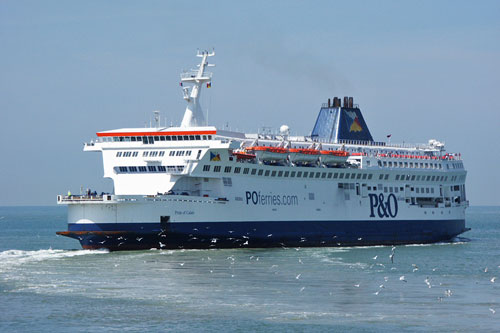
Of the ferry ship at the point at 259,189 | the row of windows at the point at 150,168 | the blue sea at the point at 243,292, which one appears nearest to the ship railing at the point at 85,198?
the ferry ship at the point at 259,189

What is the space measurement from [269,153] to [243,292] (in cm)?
2065

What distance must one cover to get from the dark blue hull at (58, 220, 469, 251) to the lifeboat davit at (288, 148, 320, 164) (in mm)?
3876

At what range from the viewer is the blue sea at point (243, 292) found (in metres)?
29.8

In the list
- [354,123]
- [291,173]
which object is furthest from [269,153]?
[354,123]

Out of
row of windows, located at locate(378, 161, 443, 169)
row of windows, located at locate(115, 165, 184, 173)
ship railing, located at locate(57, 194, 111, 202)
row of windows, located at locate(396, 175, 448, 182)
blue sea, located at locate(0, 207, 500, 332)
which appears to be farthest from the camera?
row of windows, located at locate(396, 175, 448, 182)

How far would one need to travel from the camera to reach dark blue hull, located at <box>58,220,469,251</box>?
48.8 meters

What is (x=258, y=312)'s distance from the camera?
3144 centimetres

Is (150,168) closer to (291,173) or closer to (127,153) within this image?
(127,153)

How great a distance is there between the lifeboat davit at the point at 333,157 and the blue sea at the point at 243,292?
883 centimetres

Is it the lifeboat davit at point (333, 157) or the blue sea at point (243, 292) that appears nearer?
the blue sea at point (243, 292)

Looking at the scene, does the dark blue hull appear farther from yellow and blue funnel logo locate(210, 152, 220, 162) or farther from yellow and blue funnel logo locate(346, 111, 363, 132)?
yellow and blue funnel logo locate(346, 111, 363, 132)

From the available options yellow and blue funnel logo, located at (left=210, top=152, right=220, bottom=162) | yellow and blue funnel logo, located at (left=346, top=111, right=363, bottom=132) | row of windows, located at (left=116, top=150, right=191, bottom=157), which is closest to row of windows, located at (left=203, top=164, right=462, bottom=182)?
yellow and blue funnel logo, located at (left=210, top=152, right=220, bottom=162)

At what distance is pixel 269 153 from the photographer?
55.5m

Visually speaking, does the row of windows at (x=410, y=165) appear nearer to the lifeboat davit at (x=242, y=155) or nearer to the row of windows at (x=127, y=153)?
the lifeboat davit at (x=242, y=155)
